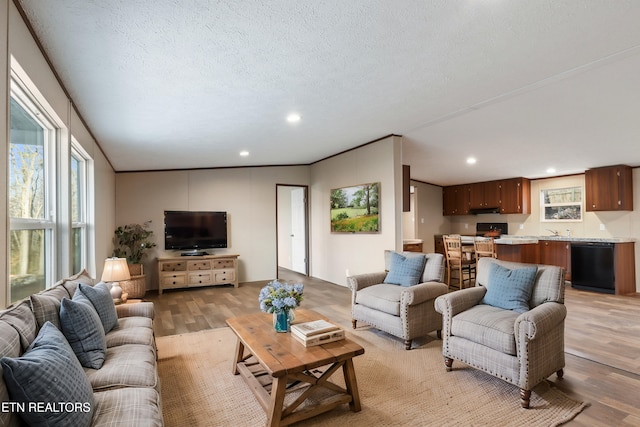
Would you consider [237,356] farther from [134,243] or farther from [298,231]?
[298,231]

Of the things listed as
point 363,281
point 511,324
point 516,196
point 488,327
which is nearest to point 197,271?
point 363,281

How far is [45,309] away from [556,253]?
293 inches

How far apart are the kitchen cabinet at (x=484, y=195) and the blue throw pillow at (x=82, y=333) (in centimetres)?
759

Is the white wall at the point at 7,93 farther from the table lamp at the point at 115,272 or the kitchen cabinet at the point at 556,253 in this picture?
the kitchen cabinet at the point at 556,253

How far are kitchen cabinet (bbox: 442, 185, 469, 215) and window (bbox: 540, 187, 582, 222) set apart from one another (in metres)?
1.57

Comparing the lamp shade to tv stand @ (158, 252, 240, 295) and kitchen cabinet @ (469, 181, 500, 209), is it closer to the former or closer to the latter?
tv stand @ (158, 252, 240, 295)

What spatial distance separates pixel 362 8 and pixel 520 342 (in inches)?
90.5

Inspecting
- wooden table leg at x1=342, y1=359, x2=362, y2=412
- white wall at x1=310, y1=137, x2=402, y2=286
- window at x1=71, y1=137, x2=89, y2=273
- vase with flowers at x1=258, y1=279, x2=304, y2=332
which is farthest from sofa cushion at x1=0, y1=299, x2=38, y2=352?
white wall at x1=310, y1=137, x2=402, y2=286

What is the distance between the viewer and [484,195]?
25.1ft

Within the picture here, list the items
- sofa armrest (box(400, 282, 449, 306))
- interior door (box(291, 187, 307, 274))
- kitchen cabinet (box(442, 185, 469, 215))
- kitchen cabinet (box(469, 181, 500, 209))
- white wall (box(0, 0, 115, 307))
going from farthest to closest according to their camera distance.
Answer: kitchen cabinet (box(442, 185, 469, 215)), interior door (box(291, 187, 307, 274)), kitchen cabinet (box(469, 181, 500, 209)), sofa armrest (box(400, 282, 449, 306)), white wall (box(0, 0, 115, 307))

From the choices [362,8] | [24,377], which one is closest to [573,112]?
[362,8]

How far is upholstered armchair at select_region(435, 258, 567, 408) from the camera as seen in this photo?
2.21m

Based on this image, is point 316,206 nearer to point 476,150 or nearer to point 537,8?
point 476,150

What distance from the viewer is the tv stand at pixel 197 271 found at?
599 cm
